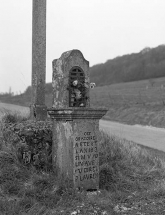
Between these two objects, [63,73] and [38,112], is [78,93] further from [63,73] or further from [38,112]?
[38,112]

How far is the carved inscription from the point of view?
475 cm

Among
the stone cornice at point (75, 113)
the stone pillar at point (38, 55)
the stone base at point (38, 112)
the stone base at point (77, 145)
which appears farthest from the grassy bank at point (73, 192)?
the stone pillar at point (38, 55)

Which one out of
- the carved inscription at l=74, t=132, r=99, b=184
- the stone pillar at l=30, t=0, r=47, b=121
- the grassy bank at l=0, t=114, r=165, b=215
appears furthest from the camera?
the stone pillar at l=30, t=0, r=47, b=121

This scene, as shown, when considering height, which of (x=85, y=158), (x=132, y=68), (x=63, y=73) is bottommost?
(x=85, y=158)

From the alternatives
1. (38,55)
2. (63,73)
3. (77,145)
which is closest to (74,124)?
(77,145)

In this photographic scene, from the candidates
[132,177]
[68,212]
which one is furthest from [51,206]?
[132,177]

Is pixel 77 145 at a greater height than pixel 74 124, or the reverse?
pixel 74 124

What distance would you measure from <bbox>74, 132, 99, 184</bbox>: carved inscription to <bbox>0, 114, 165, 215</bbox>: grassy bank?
26 centimetres

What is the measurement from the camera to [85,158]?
16.0 feet

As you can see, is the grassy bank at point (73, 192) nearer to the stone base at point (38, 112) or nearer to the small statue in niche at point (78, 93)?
the small statue in niche at point (78, 93)

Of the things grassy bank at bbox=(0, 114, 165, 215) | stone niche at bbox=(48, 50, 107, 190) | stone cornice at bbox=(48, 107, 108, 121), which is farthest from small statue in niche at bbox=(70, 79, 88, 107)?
grassy bank at bbox=(0, 114, 165, 215)

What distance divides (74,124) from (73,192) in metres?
1.02

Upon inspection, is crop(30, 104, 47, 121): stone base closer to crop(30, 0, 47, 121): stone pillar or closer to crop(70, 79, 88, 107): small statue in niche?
crop(30, 0, 47, 121): stone pillar

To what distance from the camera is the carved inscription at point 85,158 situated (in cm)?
475
